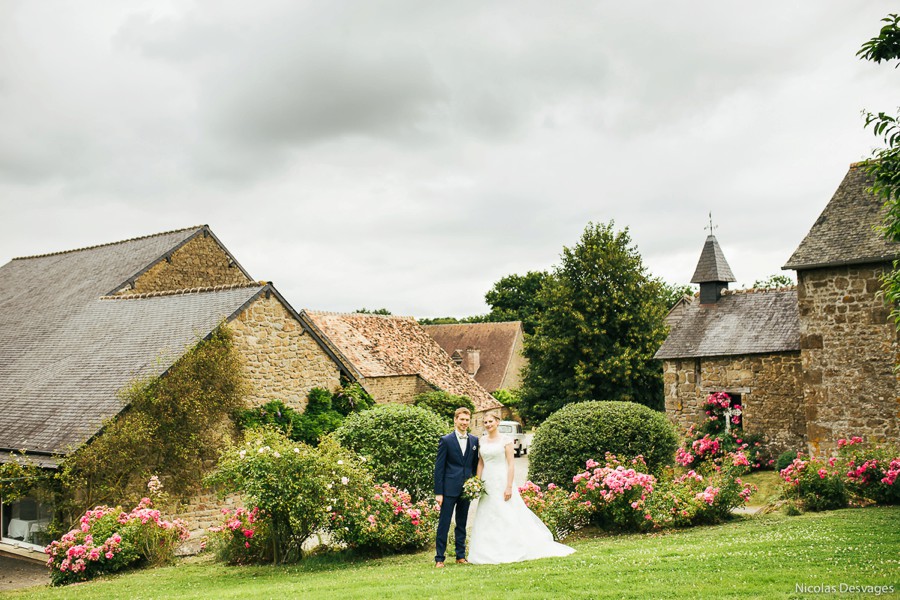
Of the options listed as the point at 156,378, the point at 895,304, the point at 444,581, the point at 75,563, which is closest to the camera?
the point at 444,581

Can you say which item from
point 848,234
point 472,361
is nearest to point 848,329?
point 848,234

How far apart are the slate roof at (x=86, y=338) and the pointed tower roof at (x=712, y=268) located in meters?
15.4

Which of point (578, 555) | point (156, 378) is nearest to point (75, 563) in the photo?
point (156, 378)

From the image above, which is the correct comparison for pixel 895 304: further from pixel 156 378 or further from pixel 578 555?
pixel 156 378

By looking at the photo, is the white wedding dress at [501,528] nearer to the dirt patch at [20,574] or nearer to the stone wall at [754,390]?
the dirt patch at [20,574]

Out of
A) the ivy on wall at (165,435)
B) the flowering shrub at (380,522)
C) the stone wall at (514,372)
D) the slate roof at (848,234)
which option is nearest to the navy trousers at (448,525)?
the flowering shrub at (380,522)

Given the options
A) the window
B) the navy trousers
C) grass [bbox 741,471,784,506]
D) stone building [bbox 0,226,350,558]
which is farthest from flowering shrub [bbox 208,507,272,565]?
grass [bbox 741,471,784,506]

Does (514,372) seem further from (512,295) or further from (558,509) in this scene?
(558,509)

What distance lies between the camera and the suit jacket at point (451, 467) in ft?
29.2

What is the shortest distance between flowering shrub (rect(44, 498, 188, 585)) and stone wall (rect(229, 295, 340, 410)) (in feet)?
16.4

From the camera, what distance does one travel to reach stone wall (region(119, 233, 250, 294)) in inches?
871

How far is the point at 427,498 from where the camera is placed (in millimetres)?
13719

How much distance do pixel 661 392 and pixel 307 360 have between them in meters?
18.6

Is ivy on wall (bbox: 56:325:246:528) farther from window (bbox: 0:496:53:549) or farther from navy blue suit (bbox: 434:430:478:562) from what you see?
navy blue suit (bbox: 434:430:478:562)
